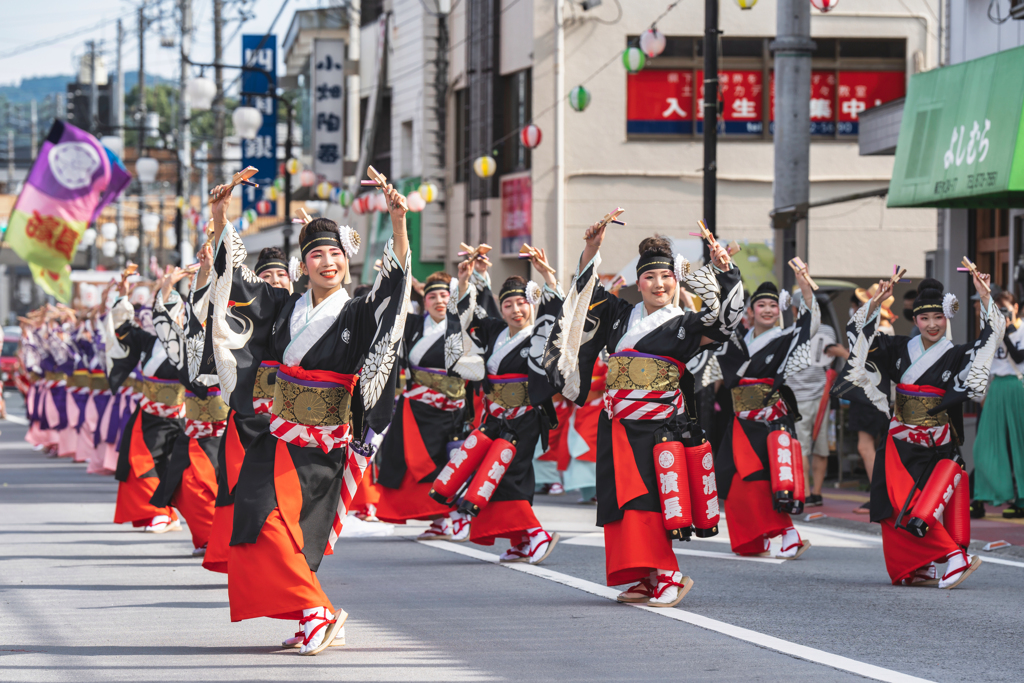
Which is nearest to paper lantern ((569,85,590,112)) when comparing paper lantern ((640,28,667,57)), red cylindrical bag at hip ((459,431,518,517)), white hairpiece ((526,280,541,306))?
paper lantern ((640,28,667,57))

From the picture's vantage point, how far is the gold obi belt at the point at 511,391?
9156 millimetres

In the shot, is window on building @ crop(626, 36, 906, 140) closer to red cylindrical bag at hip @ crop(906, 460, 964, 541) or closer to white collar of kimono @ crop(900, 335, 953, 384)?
white collar of kimono @ crop(900, 335, 953, 384)

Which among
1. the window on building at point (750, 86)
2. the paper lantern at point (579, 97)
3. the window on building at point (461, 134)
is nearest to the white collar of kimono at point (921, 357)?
the paper lantern at point (579, 97)

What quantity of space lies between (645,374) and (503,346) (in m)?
2.14

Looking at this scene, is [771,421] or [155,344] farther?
[155,344]

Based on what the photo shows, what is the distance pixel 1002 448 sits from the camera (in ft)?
36.8

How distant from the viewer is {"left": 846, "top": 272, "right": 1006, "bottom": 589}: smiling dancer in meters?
8.09

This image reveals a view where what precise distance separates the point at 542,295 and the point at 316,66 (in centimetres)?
2239

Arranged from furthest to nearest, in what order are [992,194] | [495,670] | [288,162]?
[288,162] → [992,194] → [495,670]

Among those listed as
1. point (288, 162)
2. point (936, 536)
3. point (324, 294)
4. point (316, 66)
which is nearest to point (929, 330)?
point (936, 536)

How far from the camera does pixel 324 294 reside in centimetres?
636

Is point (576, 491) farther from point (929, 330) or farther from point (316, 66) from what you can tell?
point (316, 66)

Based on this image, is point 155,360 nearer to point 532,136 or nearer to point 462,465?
point 462,465

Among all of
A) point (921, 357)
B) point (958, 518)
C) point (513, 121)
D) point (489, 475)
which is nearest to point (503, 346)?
point (489, 475)
